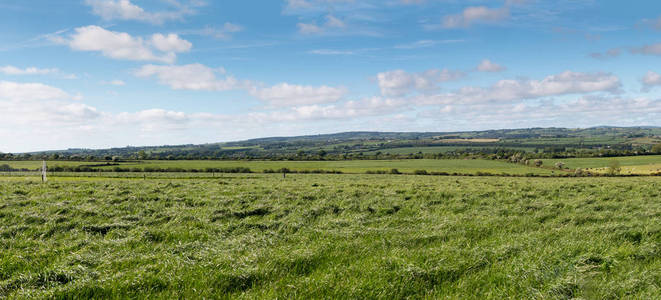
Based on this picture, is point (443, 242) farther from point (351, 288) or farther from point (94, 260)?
point (94, 260)

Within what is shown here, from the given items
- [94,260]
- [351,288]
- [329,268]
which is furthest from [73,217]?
[351,288]

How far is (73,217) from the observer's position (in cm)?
854

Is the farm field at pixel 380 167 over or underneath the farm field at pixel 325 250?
underneath

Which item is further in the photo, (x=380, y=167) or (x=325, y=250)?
(x=380, y=167)

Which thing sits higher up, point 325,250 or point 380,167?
point 325,250

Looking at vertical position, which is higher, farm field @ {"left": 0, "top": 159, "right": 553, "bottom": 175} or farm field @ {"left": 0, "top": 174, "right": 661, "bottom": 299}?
farm field @ {"left": 0, "top": 174, "right": 661, "bottom": 299}

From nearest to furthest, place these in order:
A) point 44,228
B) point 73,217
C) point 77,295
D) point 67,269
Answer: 1. point 77,295
2. point 67,269
3. point 44,228
4. point 73,217

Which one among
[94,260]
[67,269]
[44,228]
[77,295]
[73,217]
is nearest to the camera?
[77,295]

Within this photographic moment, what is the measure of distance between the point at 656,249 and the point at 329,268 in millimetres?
5873

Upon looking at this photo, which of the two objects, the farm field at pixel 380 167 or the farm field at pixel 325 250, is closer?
the farm field at pixel 325 250

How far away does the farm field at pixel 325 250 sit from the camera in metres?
4.44

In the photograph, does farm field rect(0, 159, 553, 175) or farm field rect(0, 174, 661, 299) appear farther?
farm field rect(0, 159, 553, 175)

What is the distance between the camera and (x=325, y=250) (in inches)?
228

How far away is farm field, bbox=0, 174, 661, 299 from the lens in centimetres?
444
